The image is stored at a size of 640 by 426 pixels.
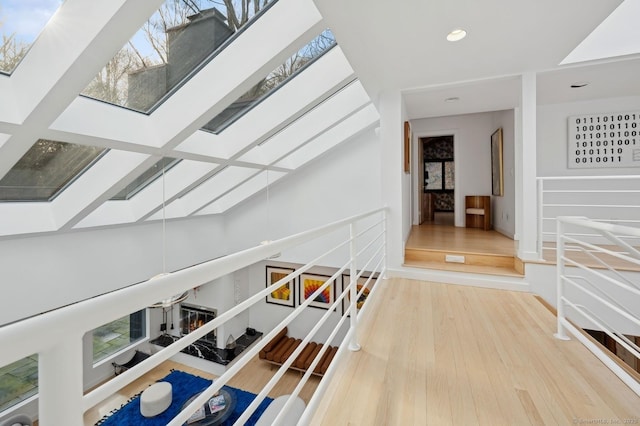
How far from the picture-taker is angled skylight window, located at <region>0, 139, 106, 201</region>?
2.28 metres

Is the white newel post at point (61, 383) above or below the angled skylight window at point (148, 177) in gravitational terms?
below

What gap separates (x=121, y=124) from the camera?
7.52ft

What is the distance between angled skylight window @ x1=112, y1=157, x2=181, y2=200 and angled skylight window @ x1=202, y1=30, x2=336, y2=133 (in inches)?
27.0

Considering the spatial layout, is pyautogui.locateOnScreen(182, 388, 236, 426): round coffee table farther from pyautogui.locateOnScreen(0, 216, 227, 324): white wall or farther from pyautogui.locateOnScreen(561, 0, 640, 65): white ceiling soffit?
pyautogui.locateOnScreen(561, 0, 640, 65): white ceiling soffit

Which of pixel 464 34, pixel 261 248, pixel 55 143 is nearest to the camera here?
pixel 261 248

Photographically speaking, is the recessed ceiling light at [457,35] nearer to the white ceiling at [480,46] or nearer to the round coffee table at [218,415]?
the white ceiling at [480,46]

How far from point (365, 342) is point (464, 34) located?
232cm

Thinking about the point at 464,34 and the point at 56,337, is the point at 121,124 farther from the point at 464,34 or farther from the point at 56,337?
the point at 464,34

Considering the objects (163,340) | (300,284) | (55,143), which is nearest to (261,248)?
(55,143)

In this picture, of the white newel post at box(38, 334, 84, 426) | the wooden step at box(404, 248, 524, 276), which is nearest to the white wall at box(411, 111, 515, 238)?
the wooden step at box(404, 248, 524, 276)

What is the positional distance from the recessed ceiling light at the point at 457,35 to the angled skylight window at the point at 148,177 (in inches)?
120

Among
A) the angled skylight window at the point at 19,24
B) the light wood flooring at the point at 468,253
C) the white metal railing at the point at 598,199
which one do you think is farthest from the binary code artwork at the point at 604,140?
the angled skylight window at the point at 19,24

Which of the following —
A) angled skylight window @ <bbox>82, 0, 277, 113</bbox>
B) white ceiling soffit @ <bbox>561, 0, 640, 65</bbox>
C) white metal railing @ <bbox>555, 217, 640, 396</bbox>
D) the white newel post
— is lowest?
white metal railing @ <bbox>555, 217, 640, 396</bbox>

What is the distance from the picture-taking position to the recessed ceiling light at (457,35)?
205 centimetres
